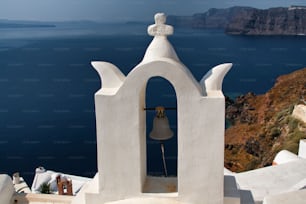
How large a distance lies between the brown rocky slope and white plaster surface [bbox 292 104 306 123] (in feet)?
0.60

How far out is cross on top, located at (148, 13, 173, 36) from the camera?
7.10ft

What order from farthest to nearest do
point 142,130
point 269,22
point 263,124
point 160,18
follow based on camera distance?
point 269,22 → point 263,124 → point 142,130 → point 160,18

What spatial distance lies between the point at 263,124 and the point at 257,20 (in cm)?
1027

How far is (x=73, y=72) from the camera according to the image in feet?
54.6

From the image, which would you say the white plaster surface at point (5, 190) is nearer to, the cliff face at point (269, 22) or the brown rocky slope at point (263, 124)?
the brown rocky slope at point (263, 124)

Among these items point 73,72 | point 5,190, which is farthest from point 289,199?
point 73,72

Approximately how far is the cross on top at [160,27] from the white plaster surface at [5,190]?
1.90 meters

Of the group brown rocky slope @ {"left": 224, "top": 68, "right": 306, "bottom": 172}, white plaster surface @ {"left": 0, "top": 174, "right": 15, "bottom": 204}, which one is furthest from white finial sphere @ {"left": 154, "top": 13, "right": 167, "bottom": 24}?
brown rocky slope @ {"left": 224, "top": 68, "right": 306, "bottom": 172}

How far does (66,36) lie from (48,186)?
1290 cm

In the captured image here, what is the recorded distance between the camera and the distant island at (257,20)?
19016 mm

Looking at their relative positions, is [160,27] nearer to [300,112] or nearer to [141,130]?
[141,130]

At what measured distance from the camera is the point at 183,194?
218 cm

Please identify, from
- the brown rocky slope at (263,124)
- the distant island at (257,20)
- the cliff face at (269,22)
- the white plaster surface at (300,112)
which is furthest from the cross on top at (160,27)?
the cliff face at (269,22)

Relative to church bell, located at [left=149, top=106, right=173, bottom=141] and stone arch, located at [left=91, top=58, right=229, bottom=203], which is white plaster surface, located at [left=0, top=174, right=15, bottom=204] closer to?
stone arch, located at [left=91, top=58, right=229, bottom=203]
